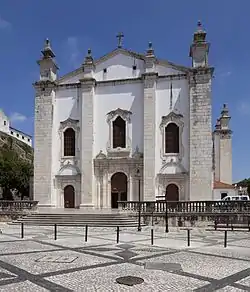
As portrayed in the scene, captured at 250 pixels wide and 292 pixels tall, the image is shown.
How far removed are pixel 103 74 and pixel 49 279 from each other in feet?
87.2

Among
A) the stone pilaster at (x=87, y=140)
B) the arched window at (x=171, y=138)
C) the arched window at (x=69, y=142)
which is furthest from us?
the arched window at (x=69, y=142)

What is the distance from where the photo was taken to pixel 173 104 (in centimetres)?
3148

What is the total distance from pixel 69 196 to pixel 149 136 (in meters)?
8.80

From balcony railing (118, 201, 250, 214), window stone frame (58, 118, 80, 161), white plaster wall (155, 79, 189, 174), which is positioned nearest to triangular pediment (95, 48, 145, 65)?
white plaster wall (155, 79, 189, 174)

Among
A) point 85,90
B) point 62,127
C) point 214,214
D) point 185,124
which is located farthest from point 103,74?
point 214,214

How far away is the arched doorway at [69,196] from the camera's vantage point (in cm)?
3256

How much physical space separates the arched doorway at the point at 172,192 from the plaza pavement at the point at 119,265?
1470 centimetres

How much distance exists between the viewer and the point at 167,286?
809cm

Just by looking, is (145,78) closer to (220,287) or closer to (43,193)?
(43,193)

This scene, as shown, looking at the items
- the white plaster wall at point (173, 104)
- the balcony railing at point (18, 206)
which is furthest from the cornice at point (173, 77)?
the balcony railing at point (18, 206)

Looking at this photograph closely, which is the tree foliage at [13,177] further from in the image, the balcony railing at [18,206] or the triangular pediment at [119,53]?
the balcony railing at [18,206]

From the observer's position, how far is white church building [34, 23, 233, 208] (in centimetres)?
3042

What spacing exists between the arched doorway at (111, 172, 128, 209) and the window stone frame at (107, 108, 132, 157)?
6.07 feet

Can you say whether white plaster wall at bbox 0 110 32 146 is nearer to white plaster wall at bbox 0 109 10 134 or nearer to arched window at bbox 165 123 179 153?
white plaster wall at bbox 0 109 10 134
